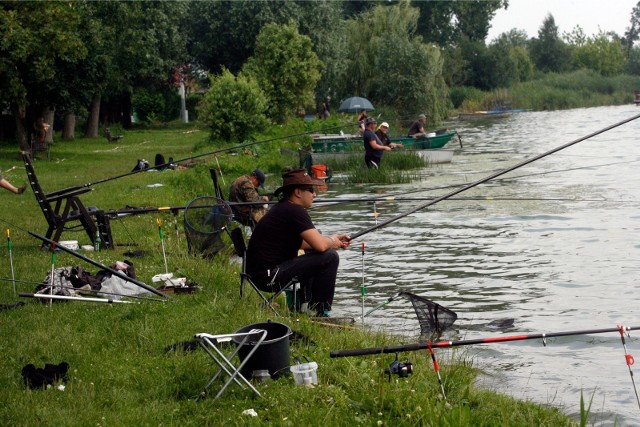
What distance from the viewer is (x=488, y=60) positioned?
83.9 meters

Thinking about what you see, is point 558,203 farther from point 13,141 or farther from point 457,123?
point 457,123

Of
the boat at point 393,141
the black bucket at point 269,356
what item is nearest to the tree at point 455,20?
the boat at point 393,141

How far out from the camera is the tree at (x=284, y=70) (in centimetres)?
4062

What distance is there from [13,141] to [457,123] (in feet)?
97.4

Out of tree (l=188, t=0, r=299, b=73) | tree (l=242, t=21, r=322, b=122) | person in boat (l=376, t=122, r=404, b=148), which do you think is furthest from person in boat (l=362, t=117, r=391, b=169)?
tree (l=188, t=0, r=299, b=73)

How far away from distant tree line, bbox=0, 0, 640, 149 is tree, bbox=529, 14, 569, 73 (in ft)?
117

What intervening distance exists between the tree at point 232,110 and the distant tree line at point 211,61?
0.04 m

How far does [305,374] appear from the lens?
257 inches

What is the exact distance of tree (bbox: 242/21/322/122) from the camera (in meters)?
40.6

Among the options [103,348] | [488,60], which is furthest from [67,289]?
[488,60]

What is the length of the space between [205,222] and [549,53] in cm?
10030

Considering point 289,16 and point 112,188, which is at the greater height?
point 289,16

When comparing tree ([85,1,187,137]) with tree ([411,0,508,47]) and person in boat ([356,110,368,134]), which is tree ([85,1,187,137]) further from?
tree ([411,0,508,47])

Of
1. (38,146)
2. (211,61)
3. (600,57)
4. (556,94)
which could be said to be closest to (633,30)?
(600,57)
